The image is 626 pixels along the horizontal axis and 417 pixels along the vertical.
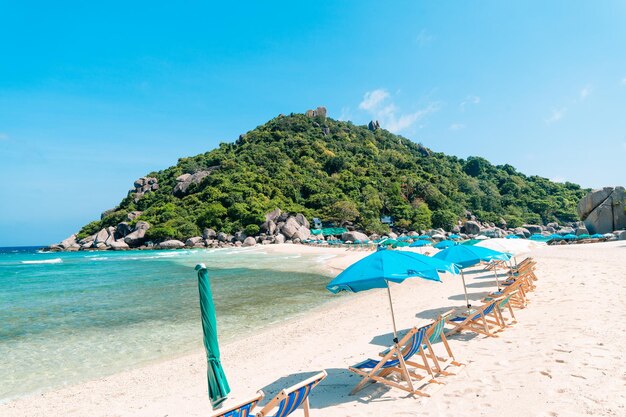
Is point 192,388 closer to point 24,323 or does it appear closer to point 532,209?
point 24,323

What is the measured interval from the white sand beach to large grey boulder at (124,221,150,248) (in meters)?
70.0

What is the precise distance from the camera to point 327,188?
85062 mm

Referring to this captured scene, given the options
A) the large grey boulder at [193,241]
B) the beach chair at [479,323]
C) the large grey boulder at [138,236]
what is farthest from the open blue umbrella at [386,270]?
the large grey boulder at [138,236]

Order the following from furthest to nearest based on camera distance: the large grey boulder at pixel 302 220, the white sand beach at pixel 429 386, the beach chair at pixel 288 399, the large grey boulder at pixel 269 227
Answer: the large grey boulder at pixel 302 220 < the large grey boulder at pixel 269 227 < the white sand beach at pixel 429 386 < the beach chair at pixel 288 399

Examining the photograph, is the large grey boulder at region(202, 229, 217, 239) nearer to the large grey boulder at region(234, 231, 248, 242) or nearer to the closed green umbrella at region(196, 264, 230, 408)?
the large grey boulder at region(234, 231, 248, 242)

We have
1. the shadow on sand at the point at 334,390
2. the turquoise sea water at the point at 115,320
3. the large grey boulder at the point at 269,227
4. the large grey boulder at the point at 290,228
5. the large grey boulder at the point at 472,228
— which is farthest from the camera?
the large grey boulder at the point at 472,228

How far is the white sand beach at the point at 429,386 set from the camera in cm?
419

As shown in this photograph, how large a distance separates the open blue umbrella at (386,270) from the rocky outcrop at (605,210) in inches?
1863

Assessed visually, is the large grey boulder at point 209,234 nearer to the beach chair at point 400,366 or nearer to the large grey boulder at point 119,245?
the large grey boulder at point 119,245

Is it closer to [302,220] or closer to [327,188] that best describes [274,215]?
[302,220]

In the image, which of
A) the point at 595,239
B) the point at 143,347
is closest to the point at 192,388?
the point at 143,347

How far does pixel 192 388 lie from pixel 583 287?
1116 centimetres

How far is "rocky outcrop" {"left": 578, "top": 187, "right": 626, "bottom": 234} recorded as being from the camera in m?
39.1

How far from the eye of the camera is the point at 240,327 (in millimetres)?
10516
